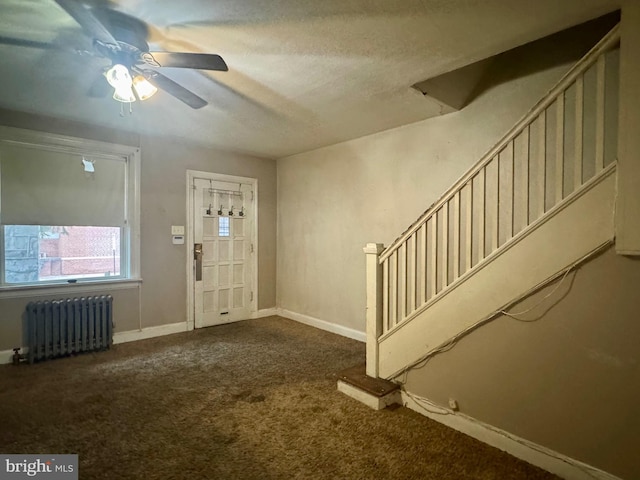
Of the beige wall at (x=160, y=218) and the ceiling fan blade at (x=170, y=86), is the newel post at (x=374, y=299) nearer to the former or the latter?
the ceiling fan blade at (x=170, y=86)

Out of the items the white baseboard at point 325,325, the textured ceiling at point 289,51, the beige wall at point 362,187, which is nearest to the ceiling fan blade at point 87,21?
the textured ceiling at point 289,51

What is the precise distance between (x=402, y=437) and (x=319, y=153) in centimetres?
358

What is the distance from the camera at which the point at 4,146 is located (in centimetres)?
322

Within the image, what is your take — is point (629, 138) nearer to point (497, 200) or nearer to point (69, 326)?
point (497, 200)

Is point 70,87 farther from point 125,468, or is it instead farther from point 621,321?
point 621,321

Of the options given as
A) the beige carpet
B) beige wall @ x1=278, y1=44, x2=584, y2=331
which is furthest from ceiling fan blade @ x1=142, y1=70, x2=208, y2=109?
the beige carpet

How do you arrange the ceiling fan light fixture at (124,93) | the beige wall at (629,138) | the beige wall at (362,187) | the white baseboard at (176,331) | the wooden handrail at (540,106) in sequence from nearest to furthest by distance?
1. the beige wall at (629,138)
2. the wooden handrail at (540,106)
3. the ceiling fan light fixture at (124,93)
4. the beige wall at (362,187)
5. the white baseboard at (176,331)

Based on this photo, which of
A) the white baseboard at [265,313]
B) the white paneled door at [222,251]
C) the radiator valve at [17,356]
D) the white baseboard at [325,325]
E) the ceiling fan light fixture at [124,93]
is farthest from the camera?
the white baseboard at [265,313]

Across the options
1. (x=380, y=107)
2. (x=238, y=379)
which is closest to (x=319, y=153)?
(x=380, y=107)

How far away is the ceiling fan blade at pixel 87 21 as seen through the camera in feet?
5.08

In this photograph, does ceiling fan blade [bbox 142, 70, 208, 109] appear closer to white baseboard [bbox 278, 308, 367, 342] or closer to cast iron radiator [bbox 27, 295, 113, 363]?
cast iron radiator [bbox 27, 295, 113, 363]

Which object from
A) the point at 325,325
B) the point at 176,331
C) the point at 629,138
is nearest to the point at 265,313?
the point at 325,325

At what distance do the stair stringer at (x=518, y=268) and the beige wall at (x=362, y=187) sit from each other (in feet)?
4.62

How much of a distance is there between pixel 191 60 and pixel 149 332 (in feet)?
11.3
